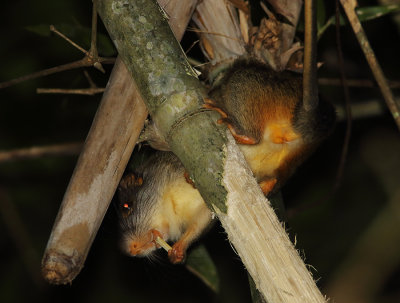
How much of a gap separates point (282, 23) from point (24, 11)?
233 cm

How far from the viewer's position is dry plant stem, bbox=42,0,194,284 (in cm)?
187

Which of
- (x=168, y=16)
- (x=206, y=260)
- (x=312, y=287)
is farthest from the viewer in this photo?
(x=206, y=260)

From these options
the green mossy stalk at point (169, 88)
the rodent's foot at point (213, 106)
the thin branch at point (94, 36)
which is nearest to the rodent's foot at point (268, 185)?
the rodent's foot at point (213, 106)

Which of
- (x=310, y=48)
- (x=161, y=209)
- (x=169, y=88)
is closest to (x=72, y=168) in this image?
(x=161, y=209)

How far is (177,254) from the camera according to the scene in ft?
9.00

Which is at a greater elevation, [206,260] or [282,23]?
[282,23]

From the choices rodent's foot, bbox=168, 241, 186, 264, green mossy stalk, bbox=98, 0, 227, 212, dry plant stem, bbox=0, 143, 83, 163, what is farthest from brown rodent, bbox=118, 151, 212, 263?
dry plant stem, bbox=0, 143, 83, 163

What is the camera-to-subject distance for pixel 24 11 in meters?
4.37

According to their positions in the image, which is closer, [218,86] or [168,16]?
[168,16]

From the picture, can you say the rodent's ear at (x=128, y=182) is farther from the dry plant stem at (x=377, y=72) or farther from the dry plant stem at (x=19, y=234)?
the dry plant stem at (x=19, y=234)

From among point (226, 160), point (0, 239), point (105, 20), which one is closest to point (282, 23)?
point (105, 20)

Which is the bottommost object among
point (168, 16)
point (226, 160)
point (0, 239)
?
point (0, 239)

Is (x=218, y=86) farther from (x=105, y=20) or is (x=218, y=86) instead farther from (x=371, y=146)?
(x=371, y=146)

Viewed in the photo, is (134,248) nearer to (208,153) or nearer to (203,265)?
(203,265)
